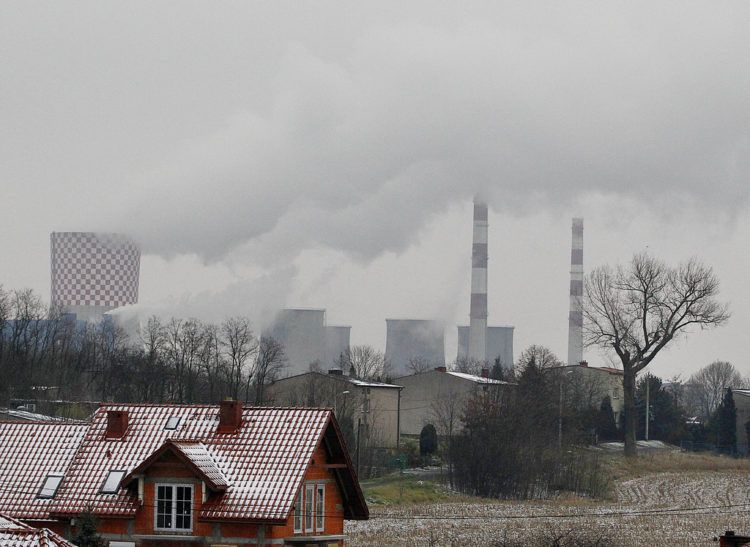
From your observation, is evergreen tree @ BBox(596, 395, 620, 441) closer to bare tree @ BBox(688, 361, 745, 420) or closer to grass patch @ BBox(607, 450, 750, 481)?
grass patch @ BBox(607, 450, 750, 481)

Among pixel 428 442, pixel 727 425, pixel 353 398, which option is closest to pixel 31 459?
pixel 428 442

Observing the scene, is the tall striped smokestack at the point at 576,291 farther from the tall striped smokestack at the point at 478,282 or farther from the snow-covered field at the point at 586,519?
the snow-covered field at the point at 586,519

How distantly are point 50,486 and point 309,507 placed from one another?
19.9ft

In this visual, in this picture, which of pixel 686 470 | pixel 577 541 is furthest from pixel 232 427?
pixel 686 470

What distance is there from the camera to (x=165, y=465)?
99.6 feet

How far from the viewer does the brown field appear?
39.5 metres

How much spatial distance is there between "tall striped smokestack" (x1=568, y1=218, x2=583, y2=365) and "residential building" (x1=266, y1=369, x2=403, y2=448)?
212 ft

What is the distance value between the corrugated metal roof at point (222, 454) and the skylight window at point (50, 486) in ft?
0.45

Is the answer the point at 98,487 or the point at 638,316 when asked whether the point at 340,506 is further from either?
the point at 638,316

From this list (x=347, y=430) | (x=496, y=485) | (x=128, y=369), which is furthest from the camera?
(x=128, y=369)

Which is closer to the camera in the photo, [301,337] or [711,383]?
[301,337]

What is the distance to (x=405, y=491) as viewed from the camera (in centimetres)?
5575

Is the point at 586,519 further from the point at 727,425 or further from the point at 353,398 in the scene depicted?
the point at 727,425

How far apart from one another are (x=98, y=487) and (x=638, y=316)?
50.0 m
